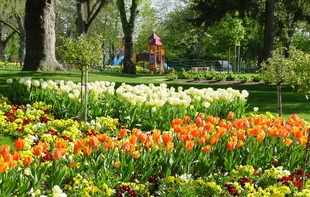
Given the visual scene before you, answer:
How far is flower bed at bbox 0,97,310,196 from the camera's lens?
383cm

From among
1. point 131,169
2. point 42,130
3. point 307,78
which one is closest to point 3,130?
point 42,130

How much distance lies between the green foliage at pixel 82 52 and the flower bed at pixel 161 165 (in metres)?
2.41

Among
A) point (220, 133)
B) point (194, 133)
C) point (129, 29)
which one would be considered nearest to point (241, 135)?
point (220, 133)

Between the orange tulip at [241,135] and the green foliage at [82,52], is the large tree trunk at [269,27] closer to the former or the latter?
the green foliage at [82,52]

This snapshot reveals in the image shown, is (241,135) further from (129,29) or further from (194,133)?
(129,29)

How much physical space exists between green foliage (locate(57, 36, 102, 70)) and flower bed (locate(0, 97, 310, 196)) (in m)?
2.41

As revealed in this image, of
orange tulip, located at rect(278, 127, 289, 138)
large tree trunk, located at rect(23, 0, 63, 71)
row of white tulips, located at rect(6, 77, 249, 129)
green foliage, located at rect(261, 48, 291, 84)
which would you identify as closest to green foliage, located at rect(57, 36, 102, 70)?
row of white tulips, located at rect(6, 77, 249, 129)

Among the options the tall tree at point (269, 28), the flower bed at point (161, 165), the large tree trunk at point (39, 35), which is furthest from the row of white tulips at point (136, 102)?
the tall tree at point (269, 28)

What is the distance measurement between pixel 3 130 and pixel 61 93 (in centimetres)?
215

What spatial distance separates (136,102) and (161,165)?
4010mm

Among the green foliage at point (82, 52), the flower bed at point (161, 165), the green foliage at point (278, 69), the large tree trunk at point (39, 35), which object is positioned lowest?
the flower bed at point (161, 165)

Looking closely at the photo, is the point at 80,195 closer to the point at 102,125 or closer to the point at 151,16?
the point at 102,125

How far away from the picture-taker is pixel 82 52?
8055 millimetres

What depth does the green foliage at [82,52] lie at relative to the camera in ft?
26.5
